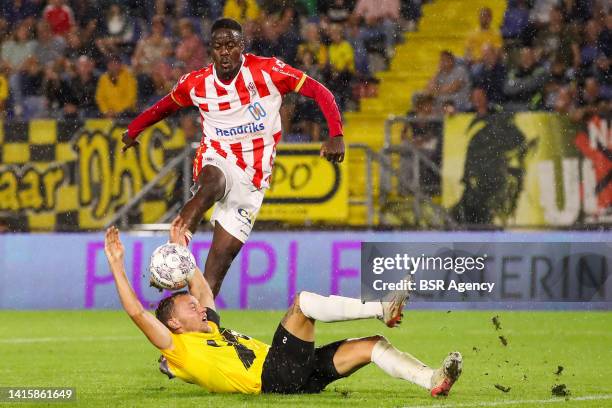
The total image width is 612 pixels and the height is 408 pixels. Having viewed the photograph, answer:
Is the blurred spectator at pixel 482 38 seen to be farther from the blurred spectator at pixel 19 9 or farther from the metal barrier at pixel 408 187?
the blurred spectator at pixel 19 9

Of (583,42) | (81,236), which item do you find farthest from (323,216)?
(583,42)

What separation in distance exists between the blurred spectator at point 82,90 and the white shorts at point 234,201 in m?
8.04

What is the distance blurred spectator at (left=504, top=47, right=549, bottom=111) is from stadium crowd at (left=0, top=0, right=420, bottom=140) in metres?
2.24

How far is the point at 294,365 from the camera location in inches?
274

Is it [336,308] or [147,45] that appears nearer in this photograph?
[336,308]

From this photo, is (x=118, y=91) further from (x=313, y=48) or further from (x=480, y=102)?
(x=480, y=102)

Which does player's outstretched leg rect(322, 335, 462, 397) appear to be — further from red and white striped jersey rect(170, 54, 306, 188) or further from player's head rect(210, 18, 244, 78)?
player's head rect(210, 18, 244, 78)

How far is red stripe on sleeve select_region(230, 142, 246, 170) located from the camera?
29.9ft

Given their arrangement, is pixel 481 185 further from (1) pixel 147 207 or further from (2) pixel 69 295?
(2) pixel 69 295

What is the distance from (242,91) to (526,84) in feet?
25.8

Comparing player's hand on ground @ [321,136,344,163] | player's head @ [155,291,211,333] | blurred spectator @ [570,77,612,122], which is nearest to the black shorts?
player's head @ [155,291,211,333]

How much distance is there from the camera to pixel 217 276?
8914 mm

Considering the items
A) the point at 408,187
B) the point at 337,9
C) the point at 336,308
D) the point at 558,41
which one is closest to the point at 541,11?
the point at 558,41

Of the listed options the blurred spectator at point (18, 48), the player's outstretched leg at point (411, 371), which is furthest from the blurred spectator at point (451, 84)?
the player's outstretched leg at point (411, 371)
